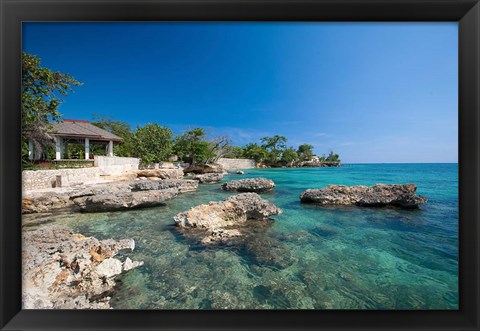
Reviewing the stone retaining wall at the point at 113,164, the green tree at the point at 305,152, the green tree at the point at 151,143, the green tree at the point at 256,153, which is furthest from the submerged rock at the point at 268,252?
the green tree at the point at 305,152

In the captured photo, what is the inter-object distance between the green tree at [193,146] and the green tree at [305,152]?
2948 centimetres

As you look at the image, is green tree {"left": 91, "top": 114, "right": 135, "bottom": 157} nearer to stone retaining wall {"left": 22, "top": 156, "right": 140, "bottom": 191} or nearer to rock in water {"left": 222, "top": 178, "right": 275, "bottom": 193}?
stone retaining wall {"left": 22, "top": 156, "right": 140, "bottom": 191}

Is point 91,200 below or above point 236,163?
below

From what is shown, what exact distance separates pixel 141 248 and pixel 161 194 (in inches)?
169

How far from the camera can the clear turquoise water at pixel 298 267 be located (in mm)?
2156

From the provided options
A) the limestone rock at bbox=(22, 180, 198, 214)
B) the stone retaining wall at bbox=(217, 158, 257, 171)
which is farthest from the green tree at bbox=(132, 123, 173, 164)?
the limestone rock at bbox=(22, 180, 198, 214)

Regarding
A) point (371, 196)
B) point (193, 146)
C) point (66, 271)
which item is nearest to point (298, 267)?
point (66, 271)

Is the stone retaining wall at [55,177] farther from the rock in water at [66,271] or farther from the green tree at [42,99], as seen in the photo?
the rock in water at [66,271]

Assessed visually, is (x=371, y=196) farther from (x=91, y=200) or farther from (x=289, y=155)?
(x=289, y=155)

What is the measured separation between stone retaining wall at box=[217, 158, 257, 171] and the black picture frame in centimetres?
3074

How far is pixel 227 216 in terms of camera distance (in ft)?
16.3

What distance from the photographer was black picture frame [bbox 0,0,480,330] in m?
1.22
